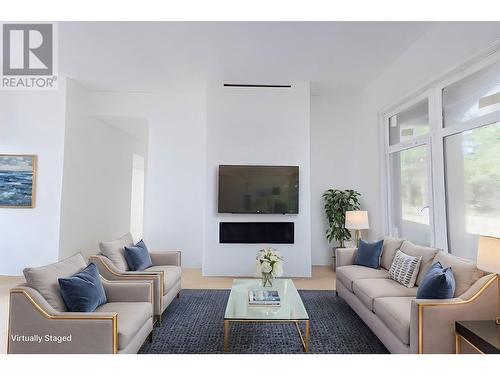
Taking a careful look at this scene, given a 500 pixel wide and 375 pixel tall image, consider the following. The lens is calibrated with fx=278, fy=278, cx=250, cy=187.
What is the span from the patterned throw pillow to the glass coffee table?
1140 mm

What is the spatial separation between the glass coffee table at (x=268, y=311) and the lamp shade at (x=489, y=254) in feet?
4.52

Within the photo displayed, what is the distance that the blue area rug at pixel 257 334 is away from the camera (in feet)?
8.13

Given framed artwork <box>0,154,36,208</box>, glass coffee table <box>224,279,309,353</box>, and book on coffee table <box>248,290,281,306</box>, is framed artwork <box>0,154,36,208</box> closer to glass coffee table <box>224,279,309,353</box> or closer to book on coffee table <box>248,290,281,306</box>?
glass coffee table <box>224,279,309,353</box>

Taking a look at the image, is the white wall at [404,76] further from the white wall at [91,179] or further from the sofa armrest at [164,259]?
the white wall at [91,179]

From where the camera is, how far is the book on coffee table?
2.65 metres

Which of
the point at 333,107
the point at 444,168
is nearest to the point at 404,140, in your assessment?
the point at 444,168

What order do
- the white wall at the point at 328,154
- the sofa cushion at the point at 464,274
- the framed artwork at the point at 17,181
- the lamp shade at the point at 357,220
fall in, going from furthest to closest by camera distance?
the white wall at the point at 328,154 < the framed artwork at the point at 17,181 < the lamp shade at the point at 357,220 < the sofa cushion at the point at 464,274

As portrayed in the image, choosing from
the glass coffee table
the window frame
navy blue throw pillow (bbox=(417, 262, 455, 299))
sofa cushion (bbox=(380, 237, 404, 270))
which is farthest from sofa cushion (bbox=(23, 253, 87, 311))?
the window frame

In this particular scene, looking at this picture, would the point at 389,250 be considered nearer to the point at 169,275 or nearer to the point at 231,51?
the point at 169,275

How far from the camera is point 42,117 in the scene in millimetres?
4734

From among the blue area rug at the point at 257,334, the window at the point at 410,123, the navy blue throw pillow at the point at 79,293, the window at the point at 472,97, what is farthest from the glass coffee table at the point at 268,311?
the window at the point at 410,123

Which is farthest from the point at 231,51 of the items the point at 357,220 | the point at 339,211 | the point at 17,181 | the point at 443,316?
the point at 17,181

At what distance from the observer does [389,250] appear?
3.56 metres
